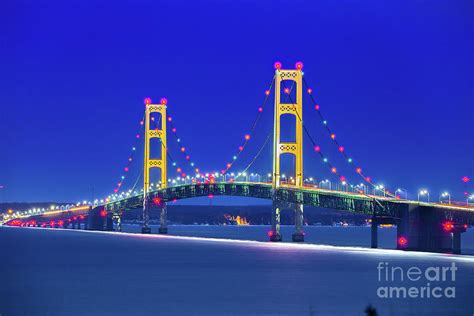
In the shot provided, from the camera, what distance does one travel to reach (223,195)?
111500 mm


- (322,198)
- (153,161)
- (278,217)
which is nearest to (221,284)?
(322,198)

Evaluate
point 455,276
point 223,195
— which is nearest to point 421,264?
point 455,276

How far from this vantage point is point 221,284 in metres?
49.8

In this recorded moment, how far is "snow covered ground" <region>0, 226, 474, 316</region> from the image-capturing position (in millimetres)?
37844

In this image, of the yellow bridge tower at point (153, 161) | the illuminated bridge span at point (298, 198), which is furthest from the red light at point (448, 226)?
the yellow bridge tower at point (153, 161)

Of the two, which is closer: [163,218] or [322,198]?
[322,198]

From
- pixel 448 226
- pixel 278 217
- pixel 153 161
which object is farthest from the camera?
pixel 153 161

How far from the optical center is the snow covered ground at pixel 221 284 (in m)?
37.8

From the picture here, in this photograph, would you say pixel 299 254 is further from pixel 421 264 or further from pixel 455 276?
pixel 455 276

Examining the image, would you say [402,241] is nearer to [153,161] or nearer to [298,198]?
[298,198]

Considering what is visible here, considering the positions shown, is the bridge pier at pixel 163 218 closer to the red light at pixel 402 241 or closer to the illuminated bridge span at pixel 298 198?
the illuminated bridge span at pixel 298 198

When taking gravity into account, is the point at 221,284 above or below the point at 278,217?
below

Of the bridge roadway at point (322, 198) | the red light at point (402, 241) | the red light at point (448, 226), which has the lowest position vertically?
the red light at point (402, 241)

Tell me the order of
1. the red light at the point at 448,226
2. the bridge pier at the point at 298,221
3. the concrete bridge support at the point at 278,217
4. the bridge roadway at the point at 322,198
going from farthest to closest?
1. the bridge pier at the point at 298,221
2. the concrete bridge support at the point at 278,217
3. the bridge roadway at the point at 322,198
4. the red light at the point at 448,226
